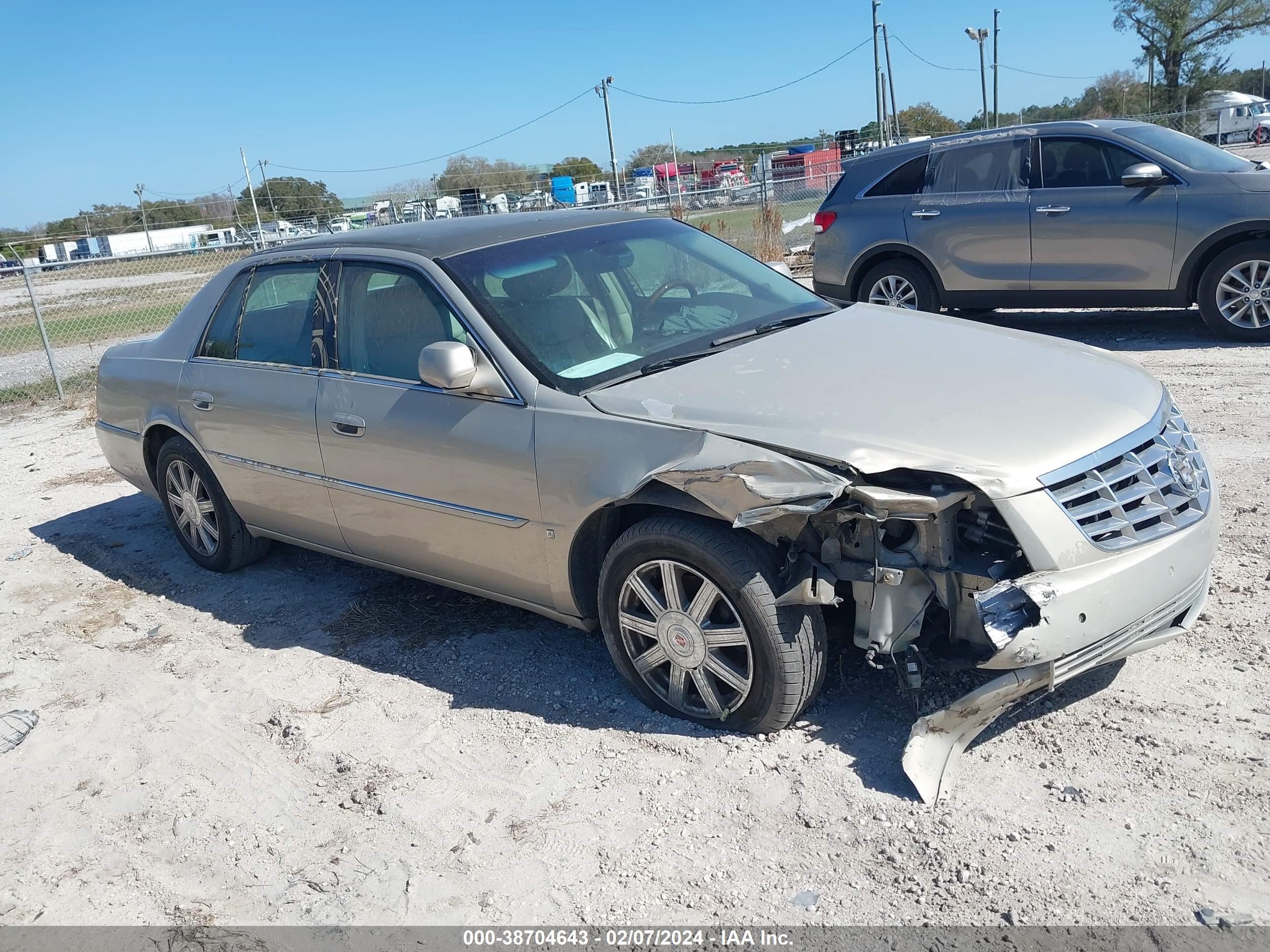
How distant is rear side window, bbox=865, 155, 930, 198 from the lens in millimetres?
9320

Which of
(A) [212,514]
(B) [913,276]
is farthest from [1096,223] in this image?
(A) [212,514]

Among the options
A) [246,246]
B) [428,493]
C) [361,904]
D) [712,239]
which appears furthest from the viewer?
[246,246]

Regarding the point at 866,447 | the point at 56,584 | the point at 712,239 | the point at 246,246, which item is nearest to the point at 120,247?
the point at 246,246

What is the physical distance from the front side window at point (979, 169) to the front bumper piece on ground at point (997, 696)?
6.48 metres

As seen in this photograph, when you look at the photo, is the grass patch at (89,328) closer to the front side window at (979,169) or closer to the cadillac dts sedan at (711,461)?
the front side window at (979,169)

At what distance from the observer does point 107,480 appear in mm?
8305

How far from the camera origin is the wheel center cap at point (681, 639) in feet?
11.4

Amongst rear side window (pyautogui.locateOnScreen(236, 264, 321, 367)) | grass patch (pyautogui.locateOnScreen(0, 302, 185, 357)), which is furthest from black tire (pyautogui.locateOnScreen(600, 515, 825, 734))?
grass patch (pyautogui.locateOnScreen(0, 302, 185, 357))

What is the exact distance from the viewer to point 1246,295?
313 inches

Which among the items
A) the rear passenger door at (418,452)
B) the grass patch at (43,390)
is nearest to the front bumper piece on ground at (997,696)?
the rear passenger door at (418,452)

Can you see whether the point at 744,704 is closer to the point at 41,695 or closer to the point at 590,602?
the point at 590,602

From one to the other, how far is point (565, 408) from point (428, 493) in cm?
82

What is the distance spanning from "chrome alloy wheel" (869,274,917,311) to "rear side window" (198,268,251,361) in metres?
6.00

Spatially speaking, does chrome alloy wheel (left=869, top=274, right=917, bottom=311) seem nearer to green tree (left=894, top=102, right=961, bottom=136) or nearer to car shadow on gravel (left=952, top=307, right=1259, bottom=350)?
car shadow on gravel (left=952, top=307, right=1259, bottom=350)
